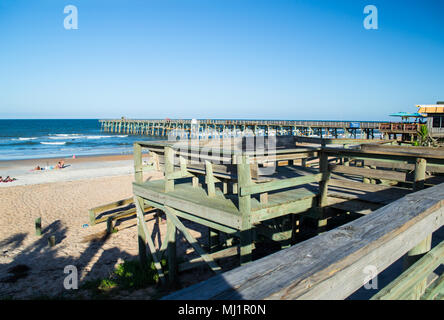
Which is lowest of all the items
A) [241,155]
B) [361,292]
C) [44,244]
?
[44,244]

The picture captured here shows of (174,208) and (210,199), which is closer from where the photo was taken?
(210,199)

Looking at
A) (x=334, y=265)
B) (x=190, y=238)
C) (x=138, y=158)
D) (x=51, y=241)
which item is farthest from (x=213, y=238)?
(x=334, y=265)

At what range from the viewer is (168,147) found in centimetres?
479

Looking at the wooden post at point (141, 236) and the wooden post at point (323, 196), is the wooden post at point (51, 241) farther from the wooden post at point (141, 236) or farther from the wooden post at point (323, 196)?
the wooden post at point (323, 196)

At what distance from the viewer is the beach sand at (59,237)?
20.8 ft

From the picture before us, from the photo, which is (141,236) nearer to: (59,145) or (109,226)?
(109,226)

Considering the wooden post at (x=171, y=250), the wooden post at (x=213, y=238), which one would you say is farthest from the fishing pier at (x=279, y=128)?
the wooden post at (x=171, y=250)

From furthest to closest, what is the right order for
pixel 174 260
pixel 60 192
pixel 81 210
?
pixel 60 192 < pixel 81 210 < pixel 174 260

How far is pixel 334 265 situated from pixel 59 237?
945 centimetres

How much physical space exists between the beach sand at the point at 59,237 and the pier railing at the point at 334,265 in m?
4.93

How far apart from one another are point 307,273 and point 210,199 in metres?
3.65

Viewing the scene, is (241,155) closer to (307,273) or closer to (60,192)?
(307,273)

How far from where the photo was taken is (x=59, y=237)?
28.7ft

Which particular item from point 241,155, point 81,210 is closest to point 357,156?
point 241,155
